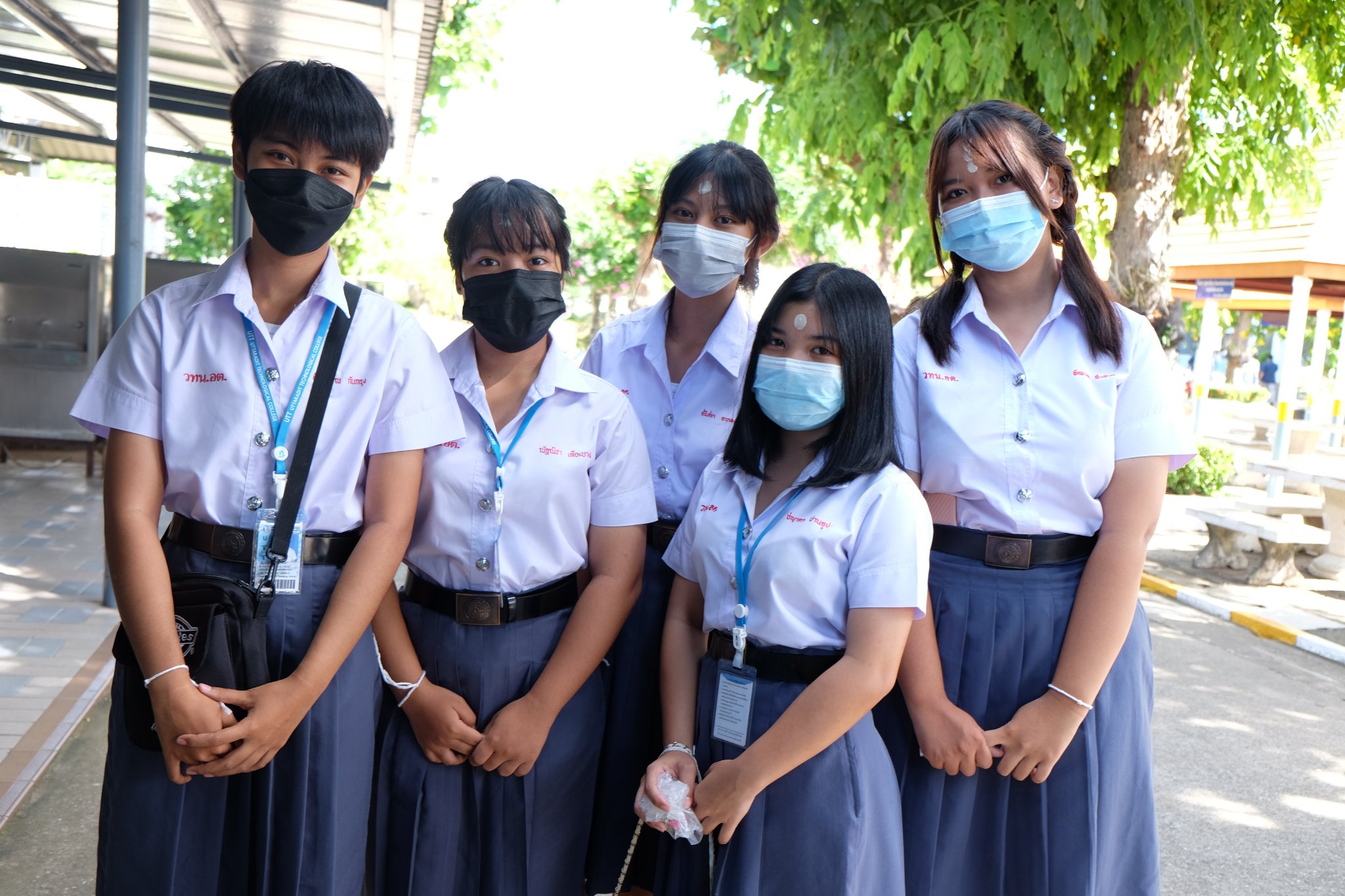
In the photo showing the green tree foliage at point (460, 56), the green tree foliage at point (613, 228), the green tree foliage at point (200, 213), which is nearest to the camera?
the green tree foliage at point (460, 56)

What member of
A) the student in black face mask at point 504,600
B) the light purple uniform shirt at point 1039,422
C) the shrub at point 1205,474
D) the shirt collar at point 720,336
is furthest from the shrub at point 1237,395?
the student in black face mask at point 504,600

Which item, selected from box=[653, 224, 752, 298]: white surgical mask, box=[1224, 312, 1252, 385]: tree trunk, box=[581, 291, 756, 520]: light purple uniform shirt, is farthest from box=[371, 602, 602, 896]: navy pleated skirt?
box=[1224, 312, 1252, 385]: tree trunk

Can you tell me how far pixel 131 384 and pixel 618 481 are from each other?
2.96ft

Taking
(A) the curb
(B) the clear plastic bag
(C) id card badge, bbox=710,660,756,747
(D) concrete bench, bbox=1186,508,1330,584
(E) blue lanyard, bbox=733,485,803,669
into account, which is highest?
(E) blue lanyard, bbox=733,485,803,669

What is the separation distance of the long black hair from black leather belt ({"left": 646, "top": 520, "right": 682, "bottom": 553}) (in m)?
0.69

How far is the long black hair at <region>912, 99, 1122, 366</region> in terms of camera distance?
6.72ft

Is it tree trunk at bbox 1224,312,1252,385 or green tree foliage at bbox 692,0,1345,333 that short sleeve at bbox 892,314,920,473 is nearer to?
green tree foliage at bbox 692,0,1345,333

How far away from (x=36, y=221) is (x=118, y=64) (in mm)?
15360

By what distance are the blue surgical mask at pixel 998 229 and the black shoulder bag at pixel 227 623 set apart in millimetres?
1191

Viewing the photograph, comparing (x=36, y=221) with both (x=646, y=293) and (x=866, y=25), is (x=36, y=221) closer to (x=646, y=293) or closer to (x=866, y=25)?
(x=646, y=293)

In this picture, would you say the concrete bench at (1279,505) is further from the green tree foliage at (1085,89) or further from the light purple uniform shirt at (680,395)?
the light purple uniform shirt at (680,395)

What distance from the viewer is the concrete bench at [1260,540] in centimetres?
771

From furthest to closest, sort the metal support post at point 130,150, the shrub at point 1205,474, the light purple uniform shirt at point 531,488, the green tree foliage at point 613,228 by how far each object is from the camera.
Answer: the green tree foliage at point 613,228 → the shrub at point 1205,474 → the metal support post at point 130,150 → the light purple uniform shirt at point 531,488

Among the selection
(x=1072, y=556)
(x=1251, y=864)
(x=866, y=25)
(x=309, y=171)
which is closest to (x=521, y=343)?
(x=309, y=171)
